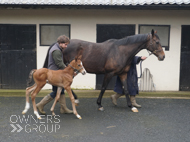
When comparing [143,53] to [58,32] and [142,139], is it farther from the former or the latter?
[142,139]

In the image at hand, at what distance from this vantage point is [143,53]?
26.4ft

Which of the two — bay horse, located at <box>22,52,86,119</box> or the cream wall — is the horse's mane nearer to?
bay horse, located at <box>22,52,86,119</box>

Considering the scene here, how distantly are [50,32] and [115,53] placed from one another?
9.78 feet

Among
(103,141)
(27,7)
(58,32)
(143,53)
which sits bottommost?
(103,141)

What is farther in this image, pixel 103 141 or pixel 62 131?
pixel 62 131

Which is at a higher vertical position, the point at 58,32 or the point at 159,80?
the point at 58,32

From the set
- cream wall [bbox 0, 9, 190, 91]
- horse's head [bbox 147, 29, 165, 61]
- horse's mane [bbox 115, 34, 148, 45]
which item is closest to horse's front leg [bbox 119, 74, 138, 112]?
horse's mane [bbox 115, 34, 148, 45]

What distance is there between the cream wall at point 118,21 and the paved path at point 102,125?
5.38 ft

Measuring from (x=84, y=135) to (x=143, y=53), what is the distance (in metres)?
4.41

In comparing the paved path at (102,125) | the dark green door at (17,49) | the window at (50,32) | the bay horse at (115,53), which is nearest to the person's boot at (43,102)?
the paved path at (102,125)


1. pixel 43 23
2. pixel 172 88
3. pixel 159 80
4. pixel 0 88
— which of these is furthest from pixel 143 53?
pixel 0 88

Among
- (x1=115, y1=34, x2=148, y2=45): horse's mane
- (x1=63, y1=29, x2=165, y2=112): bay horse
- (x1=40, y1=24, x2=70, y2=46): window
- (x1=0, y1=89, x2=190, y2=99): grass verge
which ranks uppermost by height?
(x1=40, y1=24, x2=70, y2=46): window

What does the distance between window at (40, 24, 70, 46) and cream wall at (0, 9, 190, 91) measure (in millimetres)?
140

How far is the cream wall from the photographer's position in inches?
311
